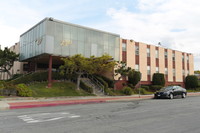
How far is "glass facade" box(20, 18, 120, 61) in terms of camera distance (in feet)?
79.4

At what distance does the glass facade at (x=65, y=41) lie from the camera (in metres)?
24.2

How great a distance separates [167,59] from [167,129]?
1403 inches

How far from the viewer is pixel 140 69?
1361 inches

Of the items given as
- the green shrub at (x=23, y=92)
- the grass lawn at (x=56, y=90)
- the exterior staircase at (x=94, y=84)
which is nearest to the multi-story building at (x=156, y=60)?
the exterior staircase at (x=94, y=84)

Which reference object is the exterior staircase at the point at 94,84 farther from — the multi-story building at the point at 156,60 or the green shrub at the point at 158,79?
the green shrub at the point at 158,79

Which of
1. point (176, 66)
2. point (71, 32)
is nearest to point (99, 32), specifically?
point (71, 32)

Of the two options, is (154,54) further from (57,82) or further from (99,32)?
(57,82)

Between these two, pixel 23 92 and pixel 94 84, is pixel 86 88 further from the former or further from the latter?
pixel 23 92

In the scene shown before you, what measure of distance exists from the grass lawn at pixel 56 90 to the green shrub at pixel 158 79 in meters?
16.9

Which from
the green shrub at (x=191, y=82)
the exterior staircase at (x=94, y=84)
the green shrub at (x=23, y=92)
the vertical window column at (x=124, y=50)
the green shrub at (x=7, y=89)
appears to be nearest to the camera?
the green shrub at (x=7, y=89)

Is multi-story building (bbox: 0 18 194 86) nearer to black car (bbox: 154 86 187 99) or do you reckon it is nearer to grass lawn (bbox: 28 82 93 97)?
grass lawn (bbox: 28 82 93 97)

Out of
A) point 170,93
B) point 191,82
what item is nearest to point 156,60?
point 191,82

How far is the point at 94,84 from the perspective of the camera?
2822 cm

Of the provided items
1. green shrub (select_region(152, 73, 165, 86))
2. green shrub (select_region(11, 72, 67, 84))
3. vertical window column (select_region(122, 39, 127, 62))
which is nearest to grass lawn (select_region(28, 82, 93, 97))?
green shrub (select_region(11, 72, 67, 84))
